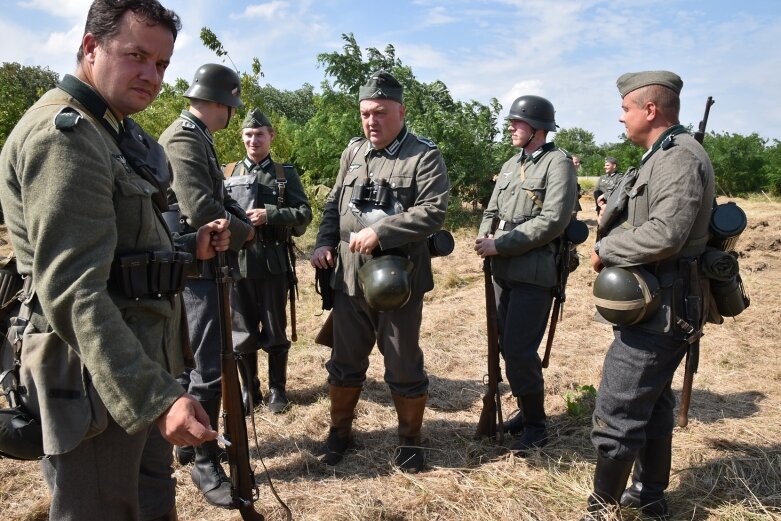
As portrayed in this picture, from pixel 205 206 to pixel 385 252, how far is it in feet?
3.83

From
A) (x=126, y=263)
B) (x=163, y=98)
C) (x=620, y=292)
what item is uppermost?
(x=163, y=98)

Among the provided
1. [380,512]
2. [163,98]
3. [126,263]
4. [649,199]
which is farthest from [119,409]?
[163,98]

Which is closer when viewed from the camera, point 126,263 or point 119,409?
point 119,409

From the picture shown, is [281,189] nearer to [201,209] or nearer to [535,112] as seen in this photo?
[201,209]

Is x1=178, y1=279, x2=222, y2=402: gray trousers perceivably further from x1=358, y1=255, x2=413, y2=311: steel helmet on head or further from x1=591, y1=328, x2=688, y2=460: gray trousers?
x1=591, y1=328, x2=688, y2=460: gray trousers

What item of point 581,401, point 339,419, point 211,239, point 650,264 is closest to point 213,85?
point 211,239

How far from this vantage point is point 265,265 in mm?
4672

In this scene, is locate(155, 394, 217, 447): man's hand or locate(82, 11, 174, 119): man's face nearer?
locate(155, 394, 217, 447): man's hand

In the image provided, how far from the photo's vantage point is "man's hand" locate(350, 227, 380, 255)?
3.55 meters

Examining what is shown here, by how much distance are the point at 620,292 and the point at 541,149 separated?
1.89 meters

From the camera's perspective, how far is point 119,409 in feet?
5.31

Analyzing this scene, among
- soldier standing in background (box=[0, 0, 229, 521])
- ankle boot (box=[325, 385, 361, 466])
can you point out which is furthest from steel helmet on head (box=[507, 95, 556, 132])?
soldier standing in background (box=[0, 0, 229, 521])

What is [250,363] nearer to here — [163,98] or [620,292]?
[620,292]

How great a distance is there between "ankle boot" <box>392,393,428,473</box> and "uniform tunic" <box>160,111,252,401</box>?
1.25 meters
